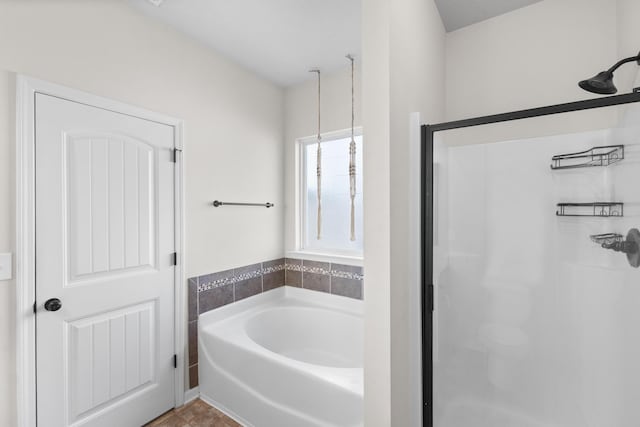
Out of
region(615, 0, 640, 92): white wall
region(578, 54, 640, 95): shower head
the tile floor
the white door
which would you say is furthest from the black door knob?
region(615, 0, 640, 92): white wall

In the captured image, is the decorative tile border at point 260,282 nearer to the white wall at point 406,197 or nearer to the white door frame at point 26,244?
the white door frame at point 26,244

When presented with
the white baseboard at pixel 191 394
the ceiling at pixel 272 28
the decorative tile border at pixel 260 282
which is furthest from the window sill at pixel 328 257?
the ceiling at pixel 272 28

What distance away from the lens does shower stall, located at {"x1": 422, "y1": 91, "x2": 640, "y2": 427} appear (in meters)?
1.19

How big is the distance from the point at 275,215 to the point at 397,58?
193cm

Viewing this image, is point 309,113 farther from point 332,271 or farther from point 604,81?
point 604,81

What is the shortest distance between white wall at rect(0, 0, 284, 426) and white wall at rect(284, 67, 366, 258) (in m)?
0.09

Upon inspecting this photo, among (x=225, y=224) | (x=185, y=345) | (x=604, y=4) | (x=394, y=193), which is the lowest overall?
(x=185, y=345)

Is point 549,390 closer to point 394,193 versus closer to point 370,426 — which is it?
point 370,426

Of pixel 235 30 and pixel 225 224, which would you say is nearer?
pixel 235 30

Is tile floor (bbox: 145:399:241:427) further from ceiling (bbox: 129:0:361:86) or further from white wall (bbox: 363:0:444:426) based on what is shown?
ceiling (bbox: 129:0:361:86)

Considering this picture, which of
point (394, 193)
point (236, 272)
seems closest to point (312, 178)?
point (236, 272)

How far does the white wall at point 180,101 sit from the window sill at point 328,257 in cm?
20

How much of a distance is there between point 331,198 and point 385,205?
1.59m

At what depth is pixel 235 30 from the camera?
1.99 meters
